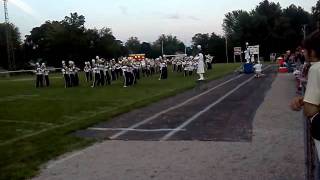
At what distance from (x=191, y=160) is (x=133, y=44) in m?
169

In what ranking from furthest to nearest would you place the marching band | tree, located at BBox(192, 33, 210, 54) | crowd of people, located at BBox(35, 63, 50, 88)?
tree, located at BBox(192, 33, 210, 54) → crowd of people, located at BBox(35, 63, 50, 88) → the marching band

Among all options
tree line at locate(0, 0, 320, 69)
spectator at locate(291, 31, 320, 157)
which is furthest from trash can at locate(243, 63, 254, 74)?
tree line at locate(0, 0, 320, 69)

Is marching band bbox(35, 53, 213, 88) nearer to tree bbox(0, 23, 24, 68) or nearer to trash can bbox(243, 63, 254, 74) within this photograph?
trash can bbox(243, 63, 254, 74)

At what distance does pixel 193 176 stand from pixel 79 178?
1626 mm

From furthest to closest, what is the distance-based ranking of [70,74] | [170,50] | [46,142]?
[170,50]
[70,74]
[46,142]

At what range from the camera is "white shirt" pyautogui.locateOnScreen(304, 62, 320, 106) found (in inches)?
183

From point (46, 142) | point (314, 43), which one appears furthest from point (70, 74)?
point (314, 43)

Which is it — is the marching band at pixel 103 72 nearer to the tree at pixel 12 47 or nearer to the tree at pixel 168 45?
the tree at pixel 12 47

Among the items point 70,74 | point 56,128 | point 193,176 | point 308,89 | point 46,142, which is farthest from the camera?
point 70,74

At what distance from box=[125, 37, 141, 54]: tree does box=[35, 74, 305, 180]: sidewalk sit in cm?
15811

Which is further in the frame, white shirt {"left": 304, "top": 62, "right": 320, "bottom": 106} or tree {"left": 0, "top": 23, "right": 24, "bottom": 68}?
tree {"left": 0, "top": 23, "right": 24, "bottom": 68}

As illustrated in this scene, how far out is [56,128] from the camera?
1373 centimetres

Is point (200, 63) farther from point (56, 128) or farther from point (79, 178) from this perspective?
point (79, 178)

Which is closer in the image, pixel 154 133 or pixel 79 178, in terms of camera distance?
pixel 79 178
